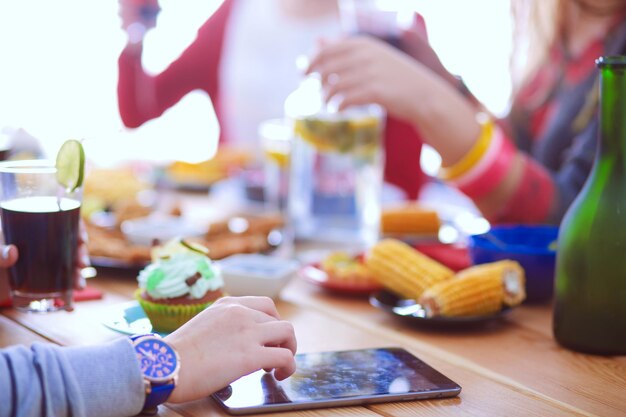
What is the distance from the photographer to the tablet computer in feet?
2.76

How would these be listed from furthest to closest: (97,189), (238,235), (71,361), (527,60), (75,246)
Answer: (527,60)
(97,189)
(238,235)
(75,246)
(71,361)

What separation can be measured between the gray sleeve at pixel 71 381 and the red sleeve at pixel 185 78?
2.55 meters

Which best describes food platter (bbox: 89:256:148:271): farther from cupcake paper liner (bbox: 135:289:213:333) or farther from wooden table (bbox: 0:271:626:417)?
cupcake paper liner (bbox: 135:289:213:333)

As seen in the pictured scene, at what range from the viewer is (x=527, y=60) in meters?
2.18

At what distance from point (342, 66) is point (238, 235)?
0.40m

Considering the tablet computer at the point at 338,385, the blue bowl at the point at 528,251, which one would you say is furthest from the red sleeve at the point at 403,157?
the tablet computer at the point at 338,385

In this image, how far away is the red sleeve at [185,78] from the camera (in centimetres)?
330

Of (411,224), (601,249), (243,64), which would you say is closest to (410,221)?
(411,224)

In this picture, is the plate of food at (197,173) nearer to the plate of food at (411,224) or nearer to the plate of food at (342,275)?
the plate of food at (411,224)

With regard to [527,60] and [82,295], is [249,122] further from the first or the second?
[82,295]

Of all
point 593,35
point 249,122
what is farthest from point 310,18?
point 593,35

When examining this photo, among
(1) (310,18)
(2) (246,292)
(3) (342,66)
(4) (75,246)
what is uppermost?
(1) (310,18)

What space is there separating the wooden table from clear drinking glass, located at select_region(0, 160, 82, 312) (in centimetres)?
4

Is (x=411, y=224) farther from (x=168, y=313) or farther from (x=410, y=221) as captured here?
(x=168, y=313)
